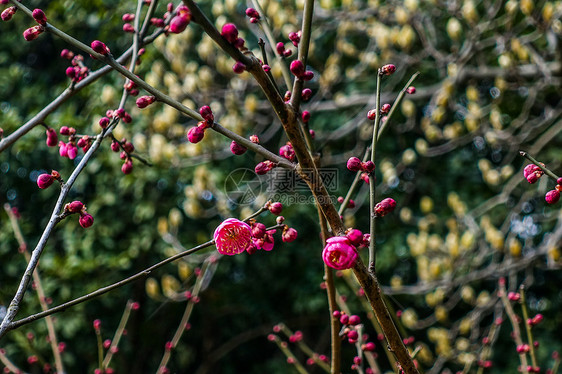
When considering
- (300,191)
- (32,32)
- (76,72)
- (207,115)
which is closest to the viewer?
(207,115)

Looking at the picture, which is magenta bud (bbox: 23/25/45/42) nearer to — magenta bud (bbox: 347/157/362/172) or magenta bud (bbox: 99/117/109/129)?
magenta bud (bbox: 99/117/109/129)

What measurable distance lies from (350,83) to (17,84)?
2663 mm

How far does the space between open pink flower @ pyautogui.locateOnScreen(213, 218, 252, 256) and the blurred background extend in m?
1.76

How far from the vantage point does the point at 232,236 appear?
0.70 metres

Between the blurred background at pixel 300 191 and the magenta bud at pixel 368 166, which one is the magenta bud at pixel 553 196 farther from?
the blurred background at pixel 300 191

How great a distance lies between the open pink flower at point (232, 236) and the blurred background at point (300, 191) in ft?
5.78

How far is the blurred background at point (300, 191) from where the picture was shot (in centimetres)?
273

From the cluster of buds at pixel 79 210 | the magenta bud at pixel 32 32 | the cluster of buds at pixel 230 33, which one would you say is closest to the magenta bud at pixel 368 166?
the cluster of buds at pixel 230 33

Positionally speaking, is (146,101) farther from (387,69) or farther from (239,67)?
(387,69)

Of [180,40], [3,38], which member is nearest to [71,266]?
[180,40]

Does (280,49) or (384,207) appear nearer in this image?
(384,207)

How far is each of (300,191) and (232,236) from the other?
7.52ft

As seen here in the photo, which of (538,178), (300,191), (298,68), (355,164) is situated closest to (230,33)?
(298,68)

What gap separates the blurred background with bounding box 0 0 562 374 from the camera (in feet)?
8.95
